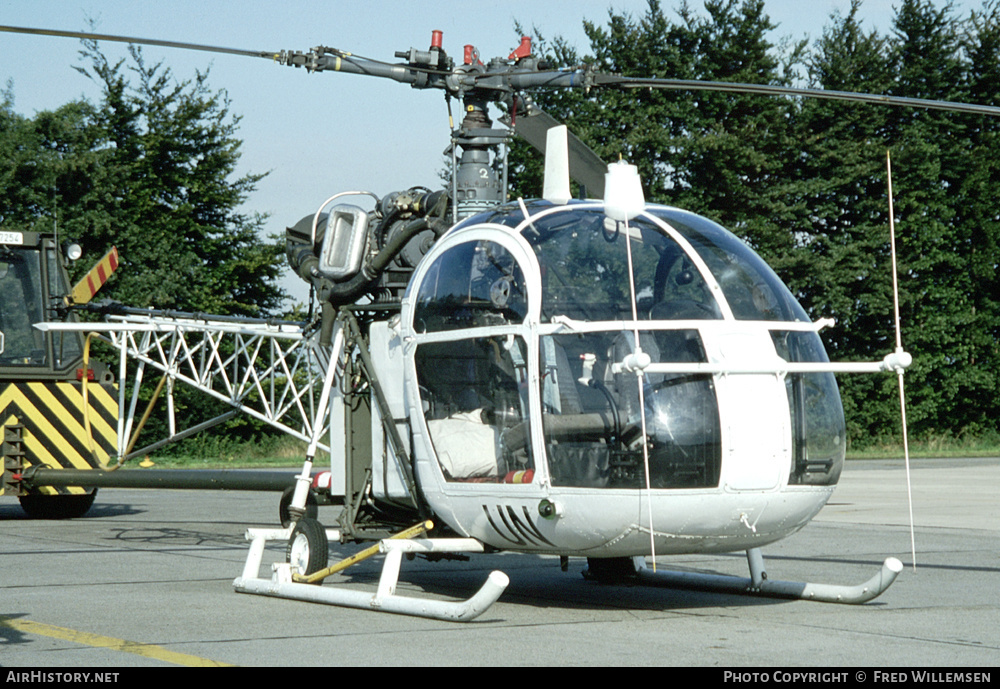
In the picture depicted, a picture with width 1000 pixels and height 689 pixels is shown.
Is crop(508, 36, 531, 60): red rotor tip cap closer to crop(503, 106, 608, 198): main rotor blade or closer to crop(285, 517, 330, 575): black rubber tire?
crop(503, 106, 608, 198): main rotor blade

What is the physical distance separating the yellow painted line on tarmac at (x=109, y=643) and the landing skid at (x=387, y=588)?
4.72ft

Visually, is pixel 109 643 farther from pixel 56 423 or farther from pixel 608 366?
pixel 56 423

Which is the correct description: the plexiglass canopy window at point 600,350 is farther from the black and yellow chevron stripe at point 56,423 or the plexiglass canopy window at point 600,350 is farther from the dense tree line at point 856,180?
the dense tree line at point 856,180

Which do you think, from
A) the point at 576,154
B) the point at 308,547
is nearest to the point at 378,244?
the point at 576,154

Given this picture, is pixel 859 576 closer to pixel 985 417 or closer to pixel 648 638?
pixel 648 638

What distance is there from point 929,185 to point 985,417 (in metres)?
7.91

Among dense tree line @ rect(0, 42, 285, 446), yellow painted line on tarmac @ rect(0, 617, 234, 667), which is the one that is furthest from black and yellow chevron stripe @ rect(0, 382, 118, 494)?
dense tree line @ rect(0, 42, 285, 446)

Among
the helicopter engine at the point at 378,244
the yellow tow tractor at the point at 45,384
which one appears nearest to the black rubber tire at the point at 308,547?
the helicopter engine at the point at 378,244

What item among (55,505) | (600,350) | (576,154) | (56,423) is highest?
(576,154)

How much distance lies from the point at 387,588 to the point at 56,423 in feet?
27.3

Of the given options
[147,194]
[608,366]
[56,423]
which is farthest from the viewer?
[147,194]

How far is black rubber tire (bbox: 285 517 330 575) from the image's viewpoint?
27.2ft

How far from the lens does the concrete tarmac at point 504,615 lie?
5859mm

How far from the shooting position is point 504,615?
7297mm
